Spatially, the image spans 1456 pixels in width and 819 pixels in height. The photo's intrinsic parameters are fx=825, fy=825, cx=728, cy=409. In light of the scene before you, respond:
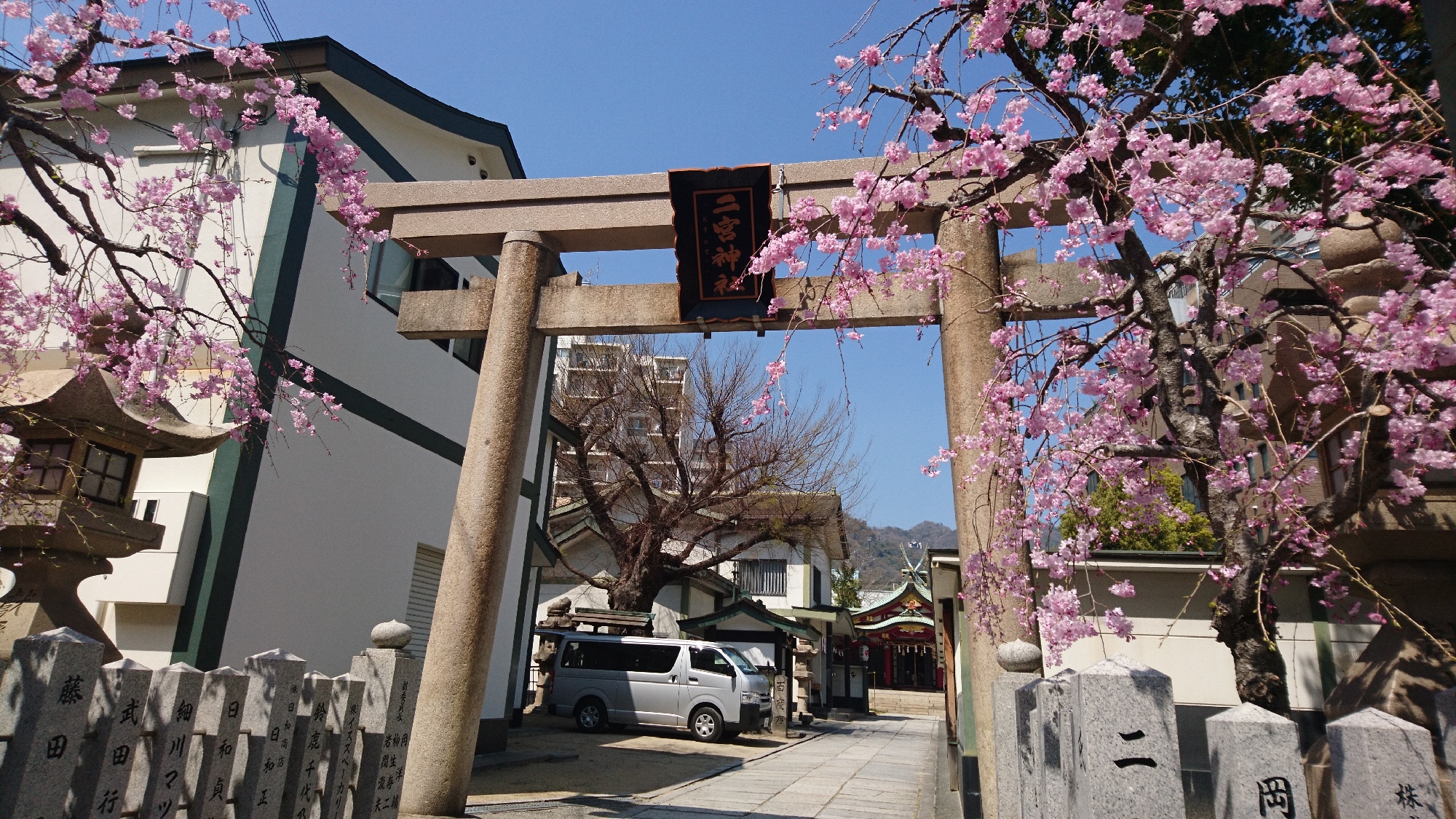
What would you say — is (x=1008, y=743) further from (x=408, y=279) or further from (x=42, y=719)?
(x=408, y=279)

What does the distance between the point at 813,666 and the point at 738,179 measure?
2411 cm

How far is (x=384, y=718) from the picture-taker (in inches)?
221

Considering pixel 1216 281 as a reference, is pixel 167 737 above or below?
below

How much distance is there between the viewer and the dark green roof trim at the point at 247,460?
7.62m

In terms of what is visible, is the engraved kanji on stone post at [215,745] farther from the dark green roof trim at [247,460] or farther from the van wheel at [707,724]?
the van wheel at [707,724]

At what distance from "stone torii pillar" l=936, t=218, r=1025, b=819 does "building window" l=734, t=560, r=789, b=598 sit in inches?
912

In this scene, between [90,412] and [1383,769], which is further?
[90,412]

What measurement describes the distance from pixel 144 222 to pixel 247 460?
250 centimetres

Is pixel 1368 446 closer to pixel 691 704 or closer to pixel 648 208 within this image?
pixel 648 208

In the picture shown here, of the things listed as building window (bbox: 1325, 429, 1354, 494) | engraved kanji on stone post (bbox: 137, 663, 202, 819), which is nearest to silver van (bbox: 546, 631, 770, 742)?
building window (bbox: 1325, 429, 1354, 494)

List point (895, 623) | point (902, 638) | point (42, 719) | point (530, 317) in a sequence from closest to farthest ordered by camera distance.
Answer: point (42, 719) → point (530, 317) → point (895, 623) → point (902, 638)

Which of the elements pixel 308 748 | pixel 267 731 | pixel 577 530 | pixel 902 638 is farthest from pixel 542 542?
pixel 902 638

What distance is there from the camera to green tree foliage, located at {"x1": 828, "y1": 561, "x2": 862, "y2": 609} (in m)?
44.1

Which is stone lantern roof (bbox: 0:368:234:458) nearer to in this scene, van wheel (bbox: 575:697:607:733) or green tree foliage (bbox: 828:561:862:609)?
van wheel (bbox: 575:697:607:733)
